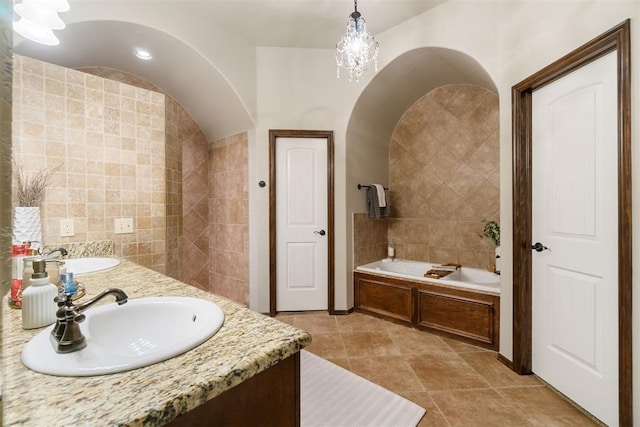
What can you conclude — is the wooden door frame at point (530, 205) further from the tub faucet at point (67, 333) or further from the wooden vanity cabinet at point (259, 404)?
the tub faucet at point (67, 333)

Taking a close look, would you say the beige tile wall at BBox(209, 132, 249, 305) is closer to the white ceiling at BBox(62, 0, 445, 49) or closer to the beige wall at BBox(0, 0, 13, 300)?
the white ceiling at BBox(62, 0, 445, 49)

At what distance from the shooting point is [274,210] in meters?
3.10

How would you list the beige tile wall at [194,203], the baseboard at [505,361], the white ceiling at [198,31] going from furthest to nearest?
the beige tile wall at [194,203] → the white ceiling at [198,31] → the baseboard at [505,361]

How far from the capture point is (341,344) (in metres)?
2.43

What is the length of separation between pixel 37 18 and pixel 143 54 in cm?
172

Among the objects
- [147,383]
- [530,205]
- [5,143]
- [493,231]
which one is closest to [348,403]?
[147,383]

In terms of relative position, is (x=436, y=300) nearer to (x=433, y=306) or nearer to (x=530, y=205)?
(x=433, y=306)

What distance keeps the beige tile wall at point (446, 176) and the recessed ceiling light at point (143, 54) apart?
9.49ft

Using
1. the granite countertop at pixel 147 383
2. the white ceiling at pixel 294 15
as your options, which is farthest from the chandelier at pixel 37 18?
the white ceiling at pixel 294 15

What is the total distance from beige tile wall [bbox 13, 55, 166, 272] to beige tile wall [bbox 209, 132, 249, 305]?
3.42 ft

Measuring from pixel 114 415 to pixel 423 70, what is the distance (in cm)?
343

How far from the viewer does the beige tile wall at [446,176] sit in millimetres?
3088

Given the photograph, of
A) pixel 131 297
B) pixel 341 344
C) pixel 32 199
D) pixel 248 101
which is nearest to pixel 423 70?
pixel 248 101

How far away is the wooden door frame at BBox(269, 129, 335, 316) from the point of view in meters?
3.07
